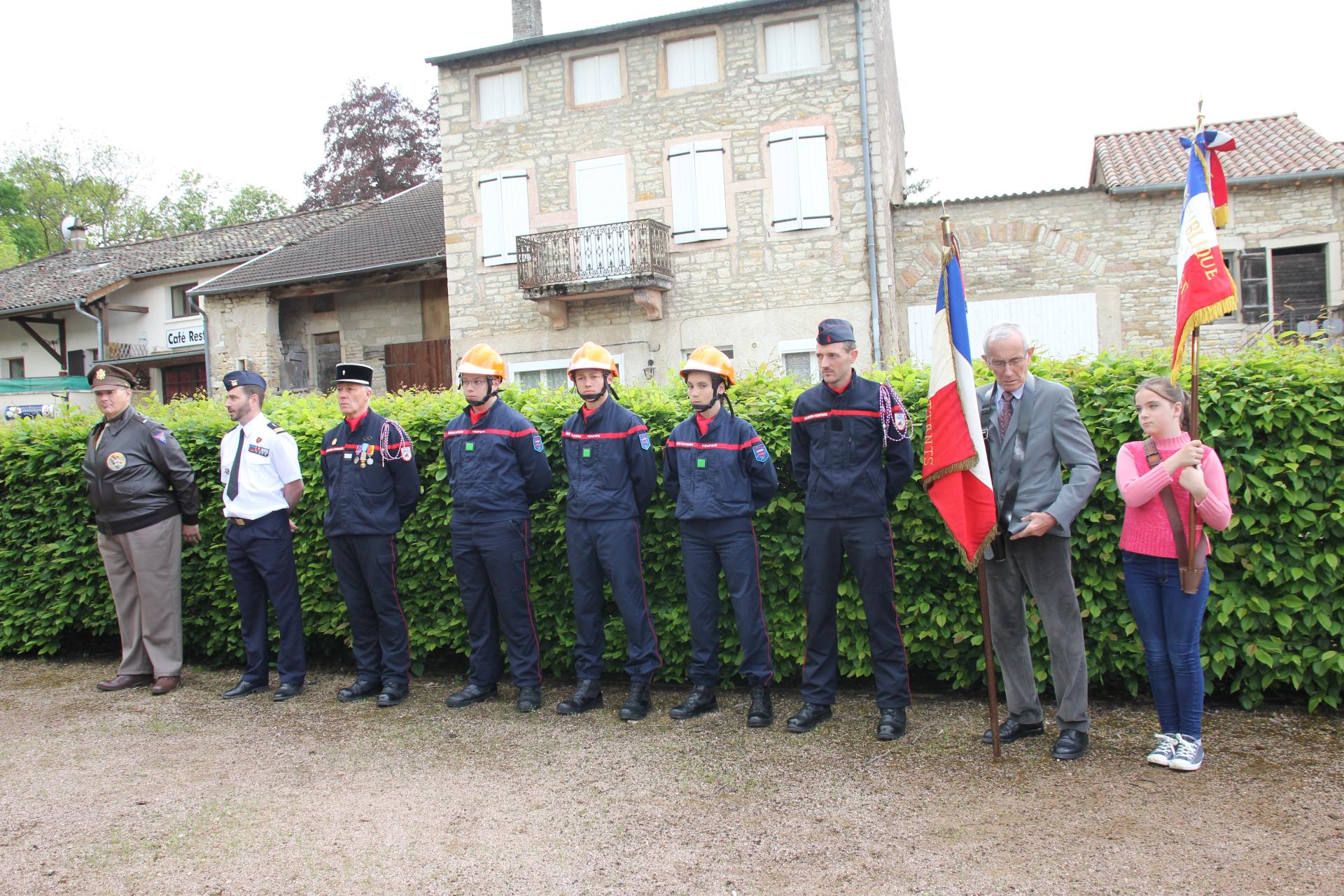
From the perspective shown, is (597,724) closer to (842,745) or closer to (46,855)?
(842,745)

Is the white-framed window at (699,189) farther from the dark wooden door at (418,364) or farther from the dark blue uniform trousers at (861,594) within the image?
the dark blue uniform trousers at (861,594)

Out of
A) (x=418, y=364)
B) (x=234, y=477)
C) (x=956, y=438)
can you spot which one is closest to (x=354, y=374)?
(x=234, y=477)

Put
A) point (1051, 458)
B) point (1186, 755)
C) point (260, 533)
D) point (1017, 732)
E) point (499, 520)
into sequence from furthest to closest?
1. point (260, 533)
2. point (499, 520)
3. point (1017, 732)
4. point (1051, 458)
5. point (1186, 755)

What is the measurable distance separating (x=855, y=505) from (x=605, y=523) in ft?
4.79

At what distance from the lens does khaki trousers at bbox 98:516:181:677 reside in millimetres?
6719

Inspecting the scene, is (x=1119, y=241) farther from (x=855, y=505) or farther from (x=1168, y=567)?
(x=1168, y=567)

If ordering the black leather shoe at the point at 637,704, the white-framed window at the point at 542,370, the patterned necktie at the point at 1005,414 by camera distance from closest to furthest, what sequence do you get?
the patterned necktie at the point at 1005,414 → the black leather shoe at the point at 637,704 → the white-framed window at the point at 542,370

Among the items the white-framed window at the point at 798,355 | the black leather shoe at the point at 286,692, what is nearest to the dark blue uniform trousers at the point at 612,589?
the black leather shoe at the point at 286,692

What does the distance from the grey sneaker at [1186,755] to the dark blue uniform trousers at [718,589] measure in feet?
6.67

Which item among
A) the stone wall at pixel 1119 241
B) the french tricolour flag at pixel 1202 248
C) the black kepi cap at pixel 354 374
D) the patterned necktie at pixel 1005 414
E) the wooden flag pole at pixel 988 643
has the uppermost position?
the stone wall at pixel 1119 241

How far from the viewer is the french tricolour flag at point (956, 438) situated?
461 cm

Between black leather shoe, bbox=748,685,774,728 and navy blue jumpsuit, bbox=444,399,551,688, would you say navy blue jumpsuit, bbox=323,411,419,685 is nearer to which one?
navy blue jumpsuit, bbox=444,399,551,688

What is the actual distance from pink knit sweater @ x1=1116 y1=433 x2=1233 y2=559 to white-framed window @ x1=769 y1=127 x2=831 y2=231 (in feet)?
52.3

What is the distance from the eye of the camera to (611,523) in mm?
5602
